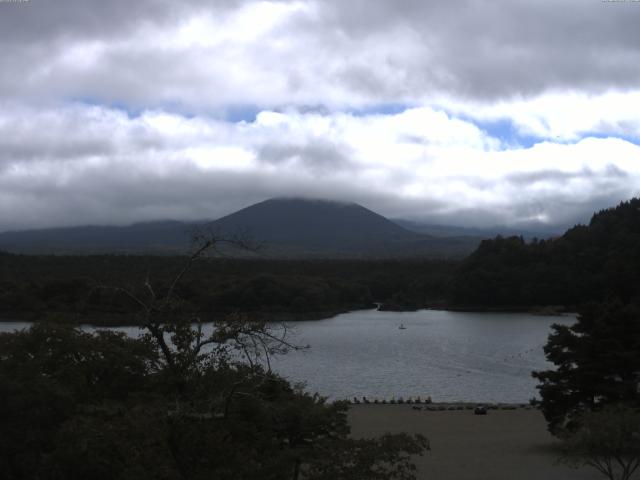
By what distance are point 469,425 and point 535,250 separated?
5682cm

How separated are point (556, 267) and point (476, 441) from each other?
52981 millimetres

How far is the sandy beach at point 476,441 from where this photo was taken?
1338 centimetres

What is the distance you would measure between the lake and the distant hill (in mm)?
A: 9029

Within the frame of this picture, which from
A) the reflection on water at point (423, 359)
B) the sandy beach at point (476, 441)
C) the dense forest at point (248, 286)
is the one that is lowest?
the reflection on water at point (423, 359)

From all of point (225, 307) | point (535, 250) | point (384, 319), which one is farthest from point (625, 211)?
point (225, 307)

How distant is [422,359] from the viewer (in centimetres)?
3522

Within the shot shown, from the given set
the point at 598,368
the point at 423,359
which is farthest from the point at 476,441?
the point at 423,359

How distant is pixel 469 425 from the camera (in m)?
19.0

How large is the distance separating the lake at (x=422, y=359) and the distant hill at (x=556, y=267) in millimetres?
9029

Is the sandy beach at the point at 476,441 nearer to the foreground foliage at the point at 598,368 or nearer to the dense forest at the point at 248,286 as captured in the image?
the foreground foliage at the point at 598,368

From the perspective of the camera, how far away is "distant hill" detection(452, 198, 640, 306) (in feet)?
209

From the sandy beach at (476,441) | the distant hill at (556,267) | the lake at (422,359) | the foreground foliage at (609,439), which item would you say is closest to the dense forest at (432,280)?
the distant hill at (556,267)

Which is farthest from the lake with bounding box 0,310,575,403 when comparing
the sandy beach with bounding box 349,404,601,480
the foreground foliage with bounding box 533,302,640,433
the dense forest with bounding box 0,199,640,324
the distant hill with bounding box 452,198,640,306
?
the distant hill with bounding box 452,198,640,306

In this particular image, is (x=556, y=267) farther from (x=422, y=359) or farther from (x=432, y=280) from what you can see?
(x=422, y=359)
